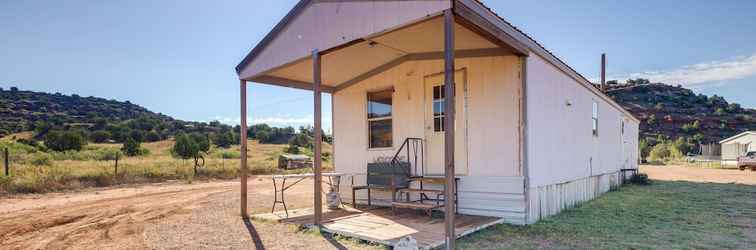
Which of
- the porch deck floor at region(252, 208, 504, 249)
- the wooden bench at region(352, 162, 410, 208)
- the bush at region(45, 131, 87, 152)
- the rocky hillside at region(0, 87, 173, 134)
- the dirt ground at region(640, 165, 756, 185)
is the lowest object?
the dirt ground at region(640, 165, 756, 185)

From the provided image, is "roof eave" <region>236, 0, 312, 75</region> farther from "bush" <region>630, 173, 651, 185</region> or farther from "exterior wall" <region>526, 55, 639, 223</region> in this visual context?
"bush" <region>630, 173, 651, 185</region>

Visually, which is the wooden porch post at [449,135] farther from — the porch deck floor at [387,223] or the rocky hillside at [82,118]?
the rocky hillside at [82,118]

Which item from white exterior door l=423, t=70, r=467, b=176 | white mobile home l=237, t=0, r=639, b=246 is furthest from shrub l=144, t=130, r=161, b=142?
white exterior door l=423, t=70, r=467, b=176

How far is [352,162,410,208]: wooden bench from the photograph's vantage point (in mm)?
6543

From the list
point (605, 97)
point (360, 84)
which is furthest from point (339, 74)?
point (605, 97)

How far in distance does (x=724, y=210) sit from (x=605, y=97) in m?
3.86

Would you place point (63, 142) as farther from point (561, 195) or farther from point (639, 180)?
point (639, 180)

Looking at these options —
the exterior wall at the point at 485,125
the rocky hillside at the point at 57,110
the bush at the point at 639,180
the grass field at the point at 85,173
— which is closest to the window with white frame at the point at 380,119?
the exterior wall at the point at 485,125

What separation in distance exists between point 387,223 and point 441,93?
2348 millimetres

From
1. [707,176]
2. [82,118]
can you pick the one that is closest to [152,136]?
[82,118]

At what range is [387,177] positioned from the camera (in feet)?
22.3

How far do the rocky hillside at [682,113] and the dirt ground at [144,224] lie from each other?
41.2 metres

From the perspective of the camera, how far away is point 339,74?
739cm

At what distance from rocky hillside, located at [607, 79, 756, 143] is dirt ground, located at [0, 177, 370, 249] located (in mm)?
41185
